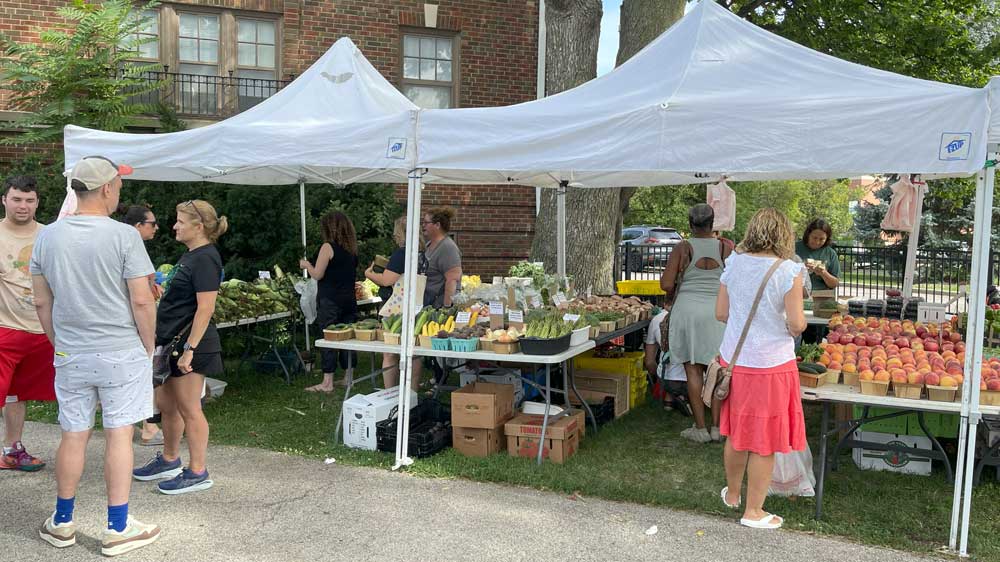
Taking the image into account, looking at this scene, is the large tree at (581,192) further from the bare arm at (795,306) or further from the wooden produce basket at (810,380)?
the bare arm at (795,306)

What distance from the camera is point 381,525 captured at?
470cm

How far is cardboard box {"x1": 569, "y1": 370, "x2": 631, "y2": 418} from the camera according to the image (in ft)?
24.0

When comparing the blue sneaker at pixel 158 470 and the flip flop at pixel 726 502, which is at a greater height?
the flip flop at pixel 726 502

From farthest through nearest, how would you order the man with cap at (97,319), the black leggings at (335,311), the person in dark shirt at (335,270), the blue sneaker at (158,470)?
1. the black leggings at (335,311)
2. the person in dark shirt at (335,270)
3. the blue sneaker at (158,470)
4. the man with cap at (97,319)

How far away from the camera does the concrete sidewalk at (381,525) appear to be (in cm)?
430

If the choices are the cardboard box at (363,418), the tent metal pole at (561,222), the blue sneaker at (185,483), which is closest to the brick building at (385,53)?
the tent metal pole at (561,222)

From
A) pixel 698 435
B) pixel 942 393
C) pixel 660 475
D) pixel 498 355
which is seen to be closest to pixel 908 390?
pixel 942 393

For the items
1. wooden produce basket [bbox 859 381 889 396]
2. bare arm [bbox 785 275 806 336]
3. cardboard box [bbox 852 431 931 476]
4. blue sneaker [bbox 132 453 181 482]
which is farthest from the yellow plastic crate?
blue sneaker [bbox 132 453 181 482]

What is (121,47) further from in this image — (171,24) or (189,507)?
(189,507)

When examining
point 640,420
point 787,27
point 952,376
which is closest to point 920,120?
point 952,376

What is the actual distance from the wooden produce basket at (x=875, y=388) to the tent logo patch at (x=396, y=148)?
3267mm

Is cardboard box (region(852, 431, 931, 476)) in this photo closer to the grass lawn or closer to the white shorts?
the grass lawn

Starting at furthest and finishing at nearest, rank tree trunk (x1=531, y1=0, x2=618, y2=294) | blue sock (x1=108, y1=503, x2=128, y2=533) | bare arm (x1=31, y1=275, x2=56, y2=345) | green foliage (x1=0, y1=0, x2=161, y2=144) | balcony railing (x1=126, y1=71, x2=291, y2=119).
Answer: balcony railing (x1=126, y1=71, x2=291, y2=119)
tree trunk (x1=531, y1=0, x2=618, y2=294)
green foliage (x1=0, y1=0, x2=161, y2=144)
blue sock (x1=108, y1=503, x2=128, y2=533)
bare arm (x1=31, y1=275, x2=56, y2=345)

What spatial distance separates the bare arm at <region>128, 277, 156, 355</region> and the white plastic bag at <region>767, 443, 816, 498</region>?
12.3 feet
